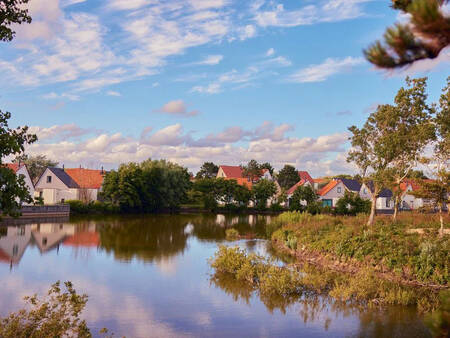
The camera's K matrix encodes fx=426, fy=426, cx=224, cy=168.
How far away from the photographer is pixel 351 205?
54.2 metres

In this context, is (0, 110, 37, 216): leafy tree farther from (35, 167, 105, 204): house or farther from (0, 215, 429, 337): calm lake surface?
(35, 167, 105, 204): house

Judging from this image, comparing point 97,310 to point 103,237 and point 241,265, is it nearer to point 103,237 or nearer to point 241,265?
point 241,265

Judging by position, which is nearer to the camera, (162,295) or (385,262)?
(162,295)

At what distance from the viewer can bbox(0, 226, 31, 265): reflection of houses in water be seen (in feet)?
70.1

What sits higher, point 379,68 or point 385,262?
point 379,68

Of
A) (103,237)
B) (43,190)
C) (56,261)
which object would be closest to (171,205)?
(43,190)

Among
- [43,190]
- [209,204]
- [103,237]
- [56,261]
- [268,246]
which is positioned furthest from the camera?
[209,204]

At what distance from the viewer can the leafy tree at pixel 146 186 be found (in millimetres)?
52969

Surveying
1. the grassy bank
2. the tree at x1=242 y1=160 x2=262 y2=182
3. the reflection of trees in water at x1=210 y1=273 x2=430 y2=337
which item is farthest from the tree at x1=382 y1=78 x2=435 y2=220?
the tree at x1=242 y1=160 x2=262 y2=182

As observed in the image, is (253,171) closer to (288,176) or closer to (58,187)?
(288,176)

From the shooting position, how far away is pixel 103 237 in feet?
99.2

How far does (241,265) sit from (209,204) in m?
43.7

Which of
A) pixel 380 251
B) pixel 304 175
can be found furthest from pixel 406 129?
pixel 304 175

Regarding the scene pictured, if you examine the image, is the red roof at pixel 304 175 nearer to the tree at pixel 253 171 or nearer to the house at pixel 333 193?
the tree at pixel 253 171
